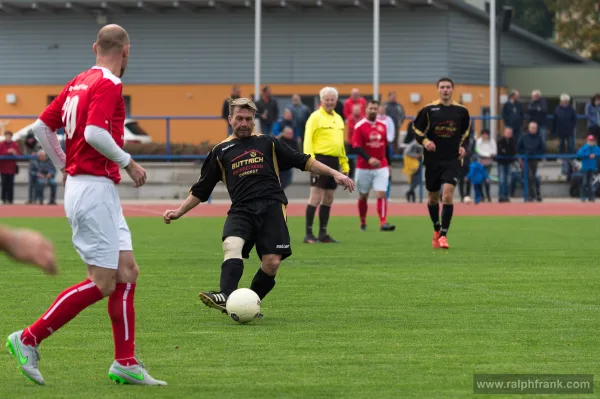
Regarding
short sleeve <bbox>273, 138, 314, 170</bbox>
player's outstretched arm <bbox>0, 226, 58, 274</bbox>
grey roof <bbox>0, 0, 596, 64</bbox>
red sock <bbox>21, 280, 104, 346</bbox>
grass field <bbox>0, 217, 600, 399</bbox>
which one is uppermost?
grey roof <bbox>0, 0, 596, 64</bbox>

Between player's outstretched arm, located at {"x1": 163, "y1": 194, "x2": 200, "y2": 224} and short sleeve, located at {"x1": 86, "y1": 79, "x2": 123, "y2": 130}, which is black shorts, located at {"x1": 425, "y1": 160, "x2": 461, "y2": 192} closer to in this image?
player's outstretched arm, located at {"x1": 163, "y1": 194, "x2": 200, "y2": 224}

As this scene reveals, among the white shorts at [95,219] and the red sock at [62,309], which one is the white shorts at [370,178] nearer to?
the white shorts at [95,219]

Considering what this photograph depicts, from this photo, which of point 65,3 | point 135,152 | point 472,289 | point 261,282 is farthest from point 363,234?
point 65,3

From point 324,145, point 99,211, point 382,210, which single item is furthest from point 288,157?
point 382,210

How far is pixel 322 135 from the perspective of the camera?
18.7m

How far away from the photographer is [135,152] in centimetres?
3525

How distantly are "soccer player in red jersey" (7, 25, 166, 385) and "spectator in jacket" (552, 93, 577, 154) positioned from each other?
27.3 m

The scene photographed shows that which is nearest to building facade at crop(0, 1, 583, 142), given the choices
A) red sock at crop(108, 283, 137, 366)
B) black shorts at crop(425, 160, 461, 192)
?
black shorts at crop(425, 160, 461, 192)

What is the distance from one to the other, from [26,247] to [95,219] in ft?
8.45

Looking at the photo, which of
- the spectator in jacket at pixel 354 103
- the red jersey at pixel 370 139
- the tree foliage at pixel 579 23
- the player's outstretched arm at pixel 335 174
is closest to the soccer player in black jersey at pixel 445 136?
the red jersey at pixel 370 139

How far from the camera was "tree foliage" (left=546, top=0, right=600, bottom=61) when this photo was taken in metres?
56.5

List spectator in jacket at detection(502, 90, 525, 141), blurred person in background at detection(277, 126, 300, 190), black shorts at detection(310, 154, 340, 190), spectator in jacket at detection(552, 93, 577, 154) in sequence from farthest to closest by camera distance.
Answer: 1. spectator in jacket at detection(552, 93, 577, 154)
2. spectator in jacket at detection(502, 90, 525, 141)
3. blurred person in background at detection(277, 126, 300, 190)
4. black shorts at detection(310, 154, 340, 190)

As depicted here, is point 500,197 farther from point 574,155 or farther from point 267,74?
point 267,74

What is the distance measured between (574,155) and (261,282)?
23889 mm
